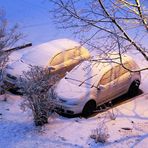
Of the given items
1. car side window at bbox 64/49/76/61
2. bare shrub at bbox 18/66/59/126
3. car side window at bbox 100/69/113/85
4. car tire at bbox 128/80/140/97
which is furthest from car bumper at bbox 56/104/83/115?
car side window at bbox 64/49/76/61

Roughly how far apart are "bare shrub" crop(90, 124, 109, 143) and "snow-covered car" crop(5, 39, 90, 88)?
14.6 ft

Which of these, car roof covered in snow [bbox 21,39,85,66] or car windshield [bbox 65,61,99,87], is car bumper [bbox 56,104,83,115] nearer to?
car windshield [bbox 65,61,99,87]

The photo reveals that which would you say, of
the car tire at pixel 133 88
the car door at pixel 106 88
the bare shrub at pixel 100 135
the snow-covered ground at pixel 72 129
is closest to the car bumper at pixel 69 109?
the snow-covered ground at pixel 72 129

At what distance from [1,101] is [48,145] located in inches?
143

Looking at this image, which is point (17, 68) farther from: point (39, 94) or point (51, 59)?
point (39, 94)

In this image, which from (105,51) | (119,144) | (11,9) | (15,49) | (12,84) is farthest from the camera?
(11,9)

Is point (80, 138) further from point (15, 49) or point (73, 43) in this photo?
point (15, 49)

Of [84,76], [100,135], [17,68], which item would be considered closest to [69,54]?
[84,76]

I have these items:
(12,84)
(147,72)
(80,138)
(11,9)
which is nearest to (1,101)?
(12,84)

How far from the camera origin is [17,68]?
14828 mm

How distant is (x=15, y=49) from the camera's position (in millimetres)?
18766

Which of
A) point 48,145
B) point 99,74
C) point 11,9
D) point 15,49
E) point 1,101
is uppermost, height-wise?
point 11,9

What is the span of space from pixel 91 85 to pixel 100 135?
9.94 feet

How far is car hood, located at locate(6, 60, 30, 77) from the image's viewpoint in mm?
14547
